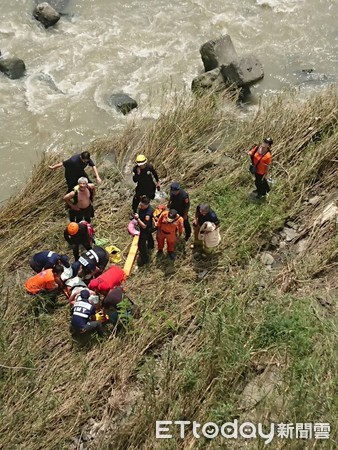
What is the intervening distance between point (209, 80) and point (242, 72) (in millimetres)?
757

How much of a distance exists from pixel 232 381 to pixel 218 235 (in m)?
2.32

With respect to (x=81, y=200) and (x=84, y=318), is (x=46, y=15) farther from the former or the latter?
(x=84, y=318)

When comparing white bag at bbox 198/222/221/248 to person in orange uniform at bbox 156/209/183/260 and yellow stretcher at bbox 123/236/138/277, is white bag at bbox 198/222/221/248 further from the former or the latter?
yellow stretcher at bbox 123/236/138/277

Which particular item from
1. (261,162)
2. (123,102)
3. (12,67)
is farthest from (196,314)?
(12,67)

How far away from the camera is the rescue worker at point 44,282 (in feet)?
23.6

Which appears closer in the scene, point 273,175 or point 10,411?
point 10,411

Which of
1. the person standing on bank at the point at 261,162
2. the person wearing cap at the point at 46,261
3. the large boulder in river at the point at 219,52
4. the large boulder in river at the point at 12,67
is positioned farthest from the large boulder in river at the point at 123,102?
the person wearing cap at the point at 46,261

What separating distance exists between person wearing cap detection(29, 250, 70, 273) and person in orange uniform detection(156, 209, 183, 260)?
1468mm

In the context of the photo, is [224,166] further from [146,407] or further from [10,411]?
[10,411]

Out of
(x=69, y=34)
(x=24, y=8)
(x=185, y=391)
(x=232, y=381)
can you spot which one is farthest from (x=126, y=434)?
(x=24, y=8)

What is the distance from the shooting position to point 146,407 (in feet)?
18.7

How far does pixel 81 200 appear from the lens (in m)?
7.82

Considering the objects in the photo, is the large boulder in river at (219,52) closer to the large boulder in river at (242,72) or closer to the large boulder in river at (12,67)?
the large boulder in river at (242,72)

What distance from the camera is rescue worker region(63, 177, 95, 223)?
768cm
